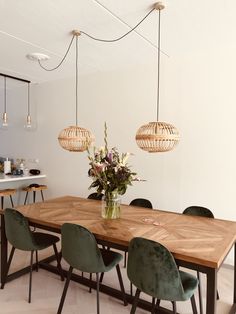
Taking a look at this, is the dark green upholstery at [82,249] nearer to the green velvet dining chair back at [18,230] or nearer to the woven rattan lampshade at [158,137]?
the green velvet dining chair back at [18,230]

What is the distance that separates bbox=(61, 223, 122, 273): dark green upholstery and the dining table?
0.30ft

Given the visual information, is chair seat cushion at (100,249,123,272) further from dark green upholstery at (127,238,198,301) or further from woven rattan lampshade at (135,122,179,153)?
woven rattan lampshade at (135,122,179,153)

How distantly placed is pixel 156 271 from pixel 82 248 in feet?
2.05

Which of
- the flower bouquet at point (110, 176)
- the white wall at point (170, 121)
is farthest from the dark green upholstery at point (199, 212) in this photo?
the flower bouquet at point (110, 176)

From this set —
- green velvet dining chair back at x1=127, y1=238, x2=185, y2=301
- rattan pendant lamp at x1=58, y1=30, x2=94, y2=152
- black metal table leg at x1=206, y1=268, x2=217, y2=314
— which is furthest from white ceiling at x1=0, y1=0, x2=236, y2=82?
black metal table leg at x1=206, y1=268, x2=217, y2=314

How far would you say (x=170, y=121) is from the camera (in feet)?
11.8

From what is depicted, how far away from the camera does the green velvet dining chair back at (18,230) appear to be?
7.73 feet

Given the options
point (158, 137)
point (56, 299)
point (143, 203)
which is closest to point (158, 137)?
point (158, 137)

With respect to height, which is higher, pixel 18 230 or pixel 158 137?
pixel 158 137

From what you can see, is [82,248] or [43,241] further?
[43,241]

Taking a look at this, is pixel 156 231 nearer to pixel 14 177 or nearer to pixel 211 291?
pixel 211 291

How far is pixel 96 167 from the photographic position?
2328 mm

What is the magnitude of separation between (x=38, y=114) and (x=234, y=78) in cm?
357

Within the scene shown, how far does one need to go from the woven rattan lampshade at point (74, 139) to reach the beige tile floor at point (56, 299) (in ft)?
4.81
